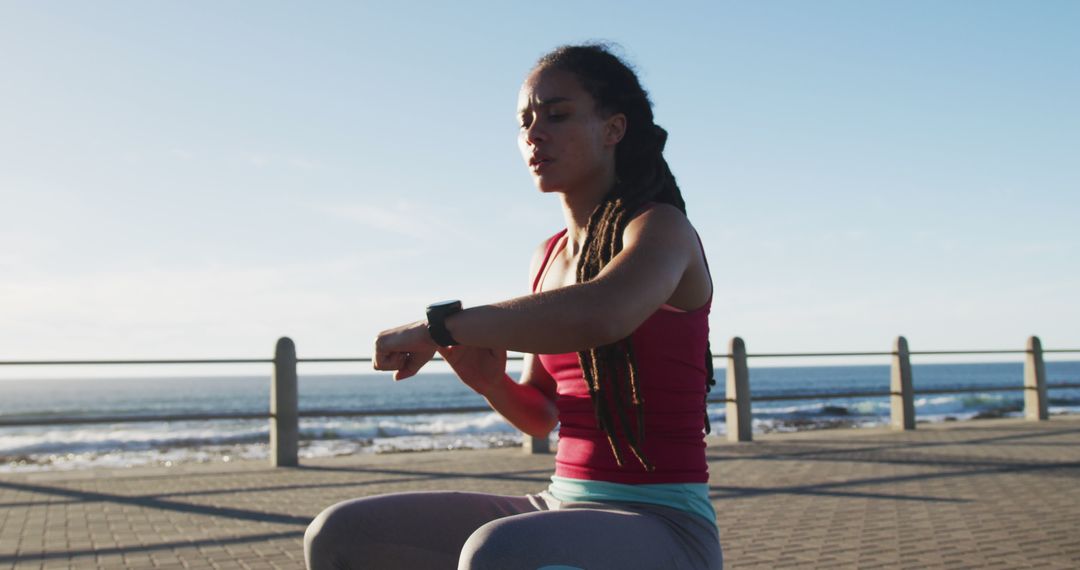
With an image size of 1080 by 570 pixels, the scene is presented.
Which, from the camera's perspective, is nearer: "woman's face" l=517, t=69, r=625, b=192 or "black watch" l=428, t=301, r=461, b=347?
"black watch" l=428, t=301, r=461, b=347

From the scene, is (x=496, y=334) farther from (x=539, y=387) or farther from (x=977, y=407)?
(x=977, y=407)

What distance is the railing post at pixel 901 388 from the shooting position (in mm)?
14320

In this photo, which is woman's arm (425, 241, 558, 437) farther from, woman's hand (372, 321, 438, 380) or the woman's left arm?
the woman's left arm

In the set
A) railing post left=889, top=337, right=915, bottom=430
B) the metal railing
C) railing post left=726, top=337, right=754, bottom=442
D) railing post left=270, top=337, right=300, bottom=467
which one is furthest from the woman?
railing post left=889, top=337, right=915, bottom=430

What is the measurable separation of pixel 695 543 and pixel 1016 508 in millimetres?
5885

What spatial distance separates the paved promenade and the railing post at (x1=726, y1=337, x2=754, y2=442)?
0.69m

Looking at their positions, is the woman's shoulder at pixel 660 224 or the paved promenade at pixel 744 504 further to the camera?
the paved promenade at pixel 744 504

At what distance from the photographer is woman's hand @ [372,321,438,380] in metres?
1.66

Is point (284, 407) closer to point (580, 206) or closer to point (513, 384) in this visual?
point (513, 384)

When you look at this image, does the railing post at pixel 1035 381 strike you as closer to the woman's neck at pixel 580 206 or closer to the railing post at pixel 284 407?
the railing post at pixel 284 407

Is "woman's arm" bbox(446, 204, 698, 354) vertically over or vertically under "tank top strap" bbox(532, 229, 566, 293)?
under

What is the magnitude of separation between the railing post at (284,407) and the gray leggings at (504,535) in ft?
28.6

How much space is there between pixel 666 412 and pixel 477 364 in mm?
359

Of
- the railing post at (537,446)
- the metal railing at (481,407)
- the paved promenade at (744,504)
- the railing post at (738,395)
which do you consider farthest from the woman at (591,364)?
the railing post at (738,395)
